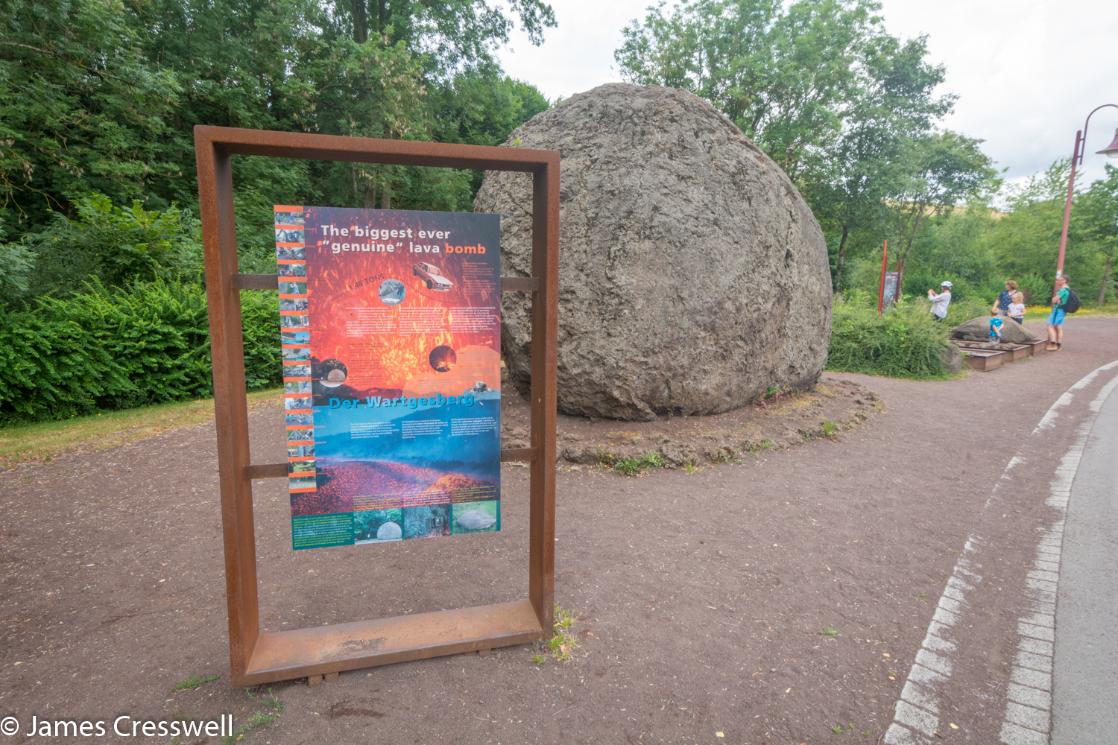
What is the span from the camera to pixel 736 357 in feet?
20.7

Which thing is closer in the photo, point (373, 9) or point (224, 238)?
point (224, 238)

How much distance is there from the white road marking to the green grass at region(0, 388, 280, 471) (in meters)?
7.34

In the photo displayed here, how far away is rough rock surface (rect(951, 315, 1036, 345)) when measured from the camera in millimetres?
14109

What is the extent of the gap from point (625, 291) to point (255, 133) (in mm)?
3934

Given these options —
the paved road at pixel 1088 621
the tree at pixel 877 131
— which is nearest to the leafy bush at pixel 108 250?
the paved road at pixel 1088 621

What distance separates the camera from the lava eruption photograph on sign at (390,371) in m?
2.36

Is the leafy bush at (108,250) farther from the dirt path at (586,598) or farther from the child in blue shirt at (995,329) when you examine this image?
the child in blue shirt at (995,329)

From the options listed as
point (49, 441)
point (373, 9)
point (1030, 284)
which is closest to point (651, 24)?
point (373, 9)

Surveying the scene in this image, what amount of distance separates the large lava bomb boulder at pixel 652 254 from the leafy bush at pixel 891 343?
19.0ft

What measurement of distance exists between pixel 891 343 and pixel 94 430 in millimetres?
12660

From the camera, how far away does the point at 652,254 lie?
5746 millimetres

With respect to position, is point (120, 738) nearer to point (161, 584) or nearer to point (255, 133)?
point (161, 584)

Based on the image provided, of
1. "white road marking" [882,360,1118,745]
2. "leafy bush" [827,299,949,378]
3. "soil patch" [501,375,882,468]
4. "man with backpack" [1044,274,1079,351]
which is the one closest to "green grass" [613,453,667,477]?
"soil patch" [501,375,882,468]

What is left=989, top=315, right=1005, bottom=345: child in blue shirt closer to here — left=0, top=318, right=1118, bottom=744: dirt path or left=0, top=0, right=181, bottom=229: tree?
left=0, top=318, right=1118, bottom=744: dirt path
